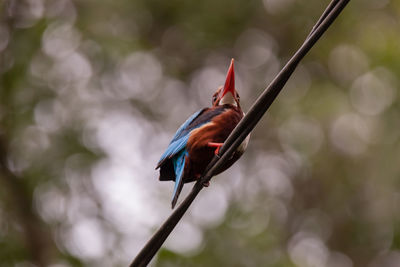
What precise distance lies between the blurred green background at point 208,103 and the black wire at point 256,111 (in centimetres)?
311

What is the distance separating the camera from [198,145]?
10.3ft

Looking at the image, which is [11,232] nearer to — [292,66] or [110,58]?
[110,58]

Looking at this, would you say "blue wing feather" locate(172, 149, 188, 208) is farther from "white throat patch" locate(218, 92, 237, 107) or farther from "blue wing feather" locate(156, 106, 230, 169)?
"white throat patch" locate(218, 92, 237, 107)

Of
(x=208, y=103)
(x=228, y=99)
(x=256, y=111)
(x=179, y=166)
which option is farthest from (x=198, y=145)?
(x=208, y=103)

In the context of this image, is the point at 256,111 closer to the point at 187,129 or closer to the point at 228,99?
the point at 187,129

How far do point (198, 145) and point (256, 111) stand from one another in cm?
93

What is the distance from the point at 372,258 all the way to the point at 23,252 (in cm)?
531

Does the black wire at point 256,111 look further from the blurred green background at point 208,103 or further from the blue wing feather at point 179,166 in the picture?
the blurred green background at point 208,103

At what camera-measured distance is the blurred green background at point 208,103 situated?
728 centimetres

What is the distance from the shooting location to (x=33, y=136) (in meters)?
7.70

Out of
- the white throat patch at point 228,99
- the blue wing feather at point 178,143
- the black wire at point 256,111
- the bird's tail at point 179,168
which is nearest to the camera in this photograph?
the black wire at point 256,111

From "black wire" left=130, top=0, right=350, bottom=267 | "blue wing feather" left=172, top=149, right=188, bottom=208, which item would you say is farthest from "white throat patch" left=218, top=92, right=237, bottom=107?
"black wire" left=130, top=0, right=350, bottom=267

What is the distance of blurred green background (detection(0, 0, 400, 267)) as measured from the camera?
7281 mm

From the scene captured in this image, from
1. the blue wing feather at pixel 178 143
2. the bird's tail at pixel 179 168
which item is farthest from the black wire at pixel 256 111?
the blue wing feather at pixel 178 143
